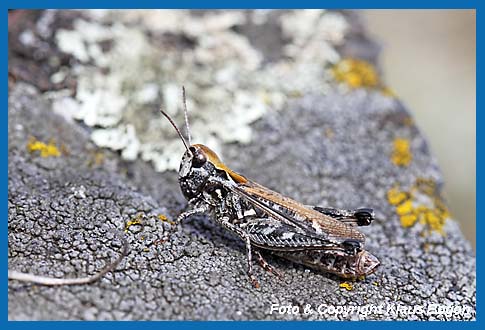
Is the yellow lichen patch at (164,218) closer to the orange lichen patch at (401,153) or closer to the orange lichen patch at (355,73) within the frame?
the orange lichen patch at (401,153)

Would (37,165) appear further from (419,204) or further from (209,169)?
(419,204)

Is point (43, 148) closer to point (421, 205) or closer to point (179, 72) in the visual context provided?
point (179, 72)

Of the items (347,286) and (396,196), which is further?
(396,196)

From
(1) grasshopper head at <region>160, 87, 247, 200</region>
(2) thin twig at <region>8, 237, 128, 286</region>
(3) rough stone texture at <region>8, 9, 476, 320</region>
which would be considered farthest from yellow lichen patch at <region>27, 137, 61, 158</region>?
(2) thin twig at <region>8, 237, 128, 286</region>

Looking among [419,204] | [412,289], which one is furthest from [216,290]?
[419,204]

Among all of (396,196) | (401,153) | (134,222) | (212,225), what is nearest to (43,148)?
(134,222)
